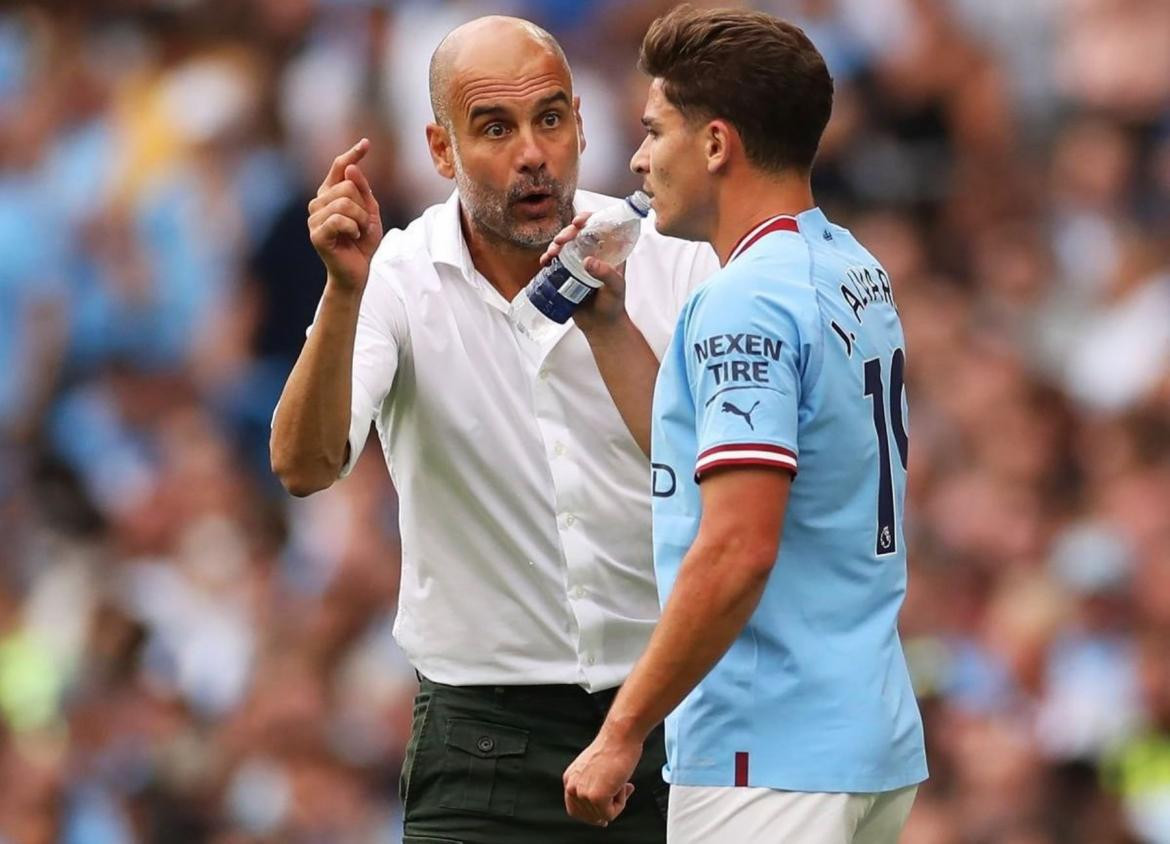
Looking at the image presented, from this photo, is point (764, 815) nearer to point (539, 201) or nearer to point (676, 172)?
point (676, 172)

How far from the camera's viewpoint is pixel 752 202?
10.5 feet

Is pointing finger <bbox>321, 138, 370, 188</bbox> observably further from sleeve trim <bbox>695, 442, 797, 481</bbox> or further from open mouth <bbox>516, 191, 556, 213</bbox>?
sleeve trim <bbox>695, 442, 797, 481</bbox>

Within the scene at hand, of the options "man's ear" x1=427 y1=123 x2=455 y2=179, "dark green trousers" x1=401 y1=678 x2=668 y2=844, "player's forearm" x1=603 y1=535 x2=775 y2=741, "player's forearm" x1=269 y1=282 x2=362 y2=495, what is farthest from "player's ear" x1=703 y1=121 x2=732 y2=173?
"dark green trousers" x1=401 y1=678 x2=668 y2=844

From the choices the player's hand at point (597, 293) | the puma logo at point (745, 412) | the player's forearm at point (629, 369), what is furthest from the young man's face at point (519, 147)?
the puma logo at point (745, 412)

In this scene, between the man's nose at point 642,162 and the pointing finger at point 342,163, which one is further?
the pointing finger at point 342,163

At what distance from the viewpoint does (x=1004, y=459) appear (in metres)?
6.89

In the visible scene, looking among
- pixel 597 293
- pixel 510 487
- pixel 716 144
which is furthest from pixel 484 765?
pixel 716 144

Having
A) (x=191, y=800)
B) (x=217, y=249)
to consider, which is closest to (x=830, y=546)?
(x=191, y=800)

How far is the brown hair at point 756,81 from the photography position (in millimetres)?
3176

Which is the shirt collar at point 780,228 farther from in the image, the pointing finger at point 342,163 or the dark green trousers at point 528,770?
the dark green trousers at point 528,770

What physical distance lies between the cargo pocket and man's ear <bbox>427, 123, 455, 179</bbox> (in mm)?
1052

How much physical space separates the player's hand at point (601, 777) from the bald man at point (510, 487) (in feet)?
2.79

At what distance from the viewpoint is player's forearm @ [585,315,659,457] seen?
3812mm

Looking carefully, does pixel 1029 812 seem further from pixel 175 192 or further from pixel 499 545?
pixel 175 192
